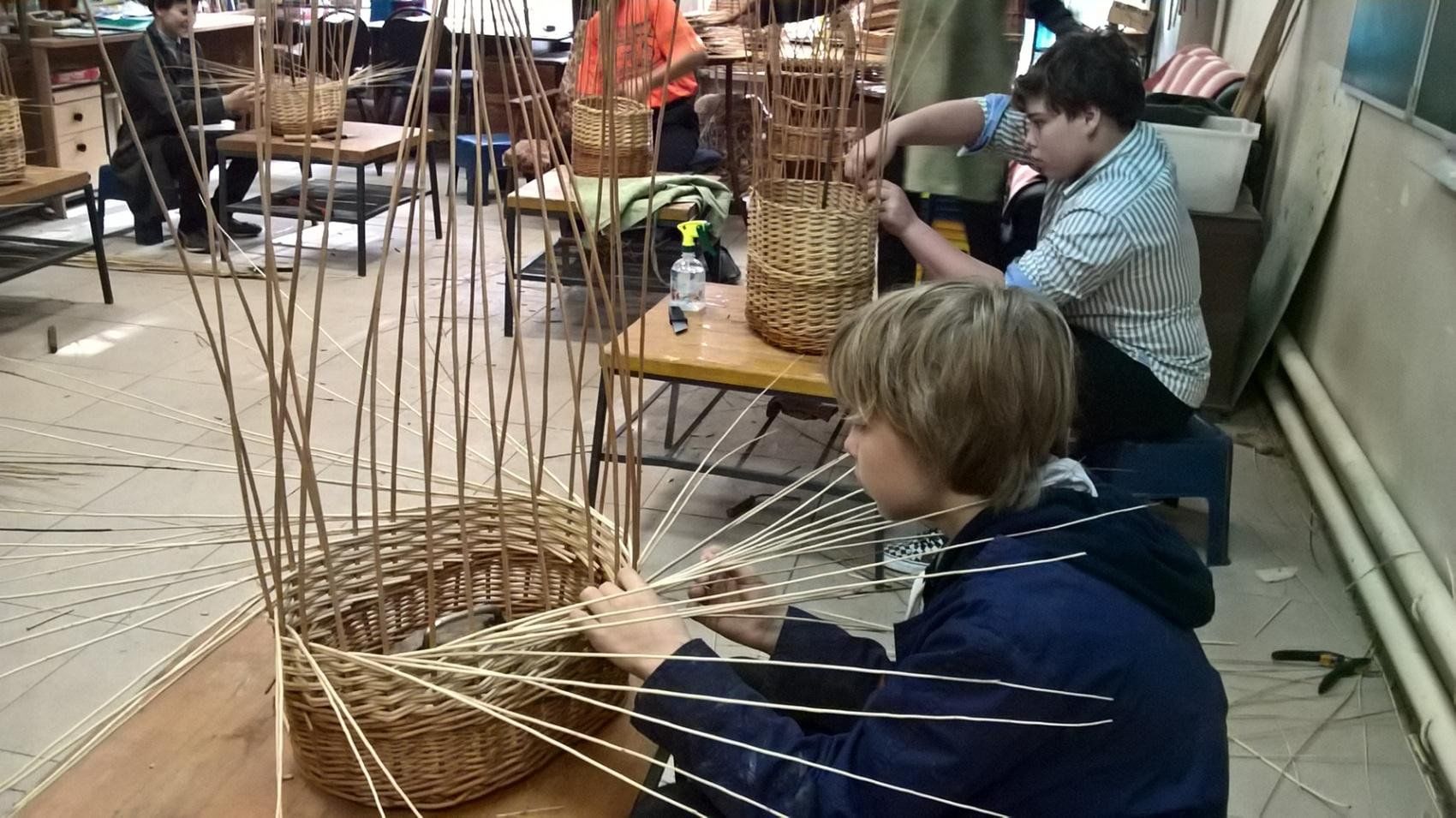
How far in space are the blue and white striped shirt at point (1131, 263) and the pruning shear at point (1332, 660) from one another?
1.59ft

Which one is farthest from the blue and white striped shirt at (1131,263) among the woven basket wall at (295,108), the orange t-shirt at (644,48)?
the woven basket wall at (295,108)

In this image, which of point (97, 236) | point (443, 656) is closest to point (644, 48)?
point (97, 236)

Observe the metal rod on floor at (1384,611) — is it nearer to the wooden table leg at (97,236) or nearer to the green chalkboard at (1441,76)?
the green chalkboard at (1441,76)

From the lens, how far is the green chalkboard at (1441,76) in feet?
7.34

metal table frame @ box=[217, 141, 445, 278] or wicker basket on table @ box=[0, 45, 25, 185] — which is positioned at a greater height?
wicker basket on table @ box=[0, 45, 25, 185]

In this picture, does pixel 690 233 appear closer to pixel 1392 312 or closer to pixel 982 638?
pixel 1392 312

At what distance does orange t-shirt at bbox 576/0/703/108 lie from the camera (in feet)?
11.5

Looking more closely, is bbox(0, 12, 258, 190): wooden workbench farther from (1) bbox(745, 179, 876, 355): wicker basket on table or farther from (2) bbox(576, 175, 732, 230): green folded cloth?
(1) bbox(745, 179, 876, 355): wicker basket on table

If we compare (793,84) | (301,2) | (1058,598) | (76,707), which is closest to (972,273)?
(793,84)

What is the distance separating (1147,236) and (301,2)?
4.65 meters

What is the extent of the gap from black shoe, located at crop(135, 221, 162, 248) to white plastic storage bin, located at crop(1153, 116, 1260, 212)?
3.69 m

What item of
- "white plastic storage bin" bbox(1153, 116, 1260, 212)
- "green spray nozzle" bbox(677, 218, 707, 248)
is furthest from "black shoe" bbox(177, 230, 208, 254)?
"white plastic storage bin" bbox(1153, 116, 1260, 212)

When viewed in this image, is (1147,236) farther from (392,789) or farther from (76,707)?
(76,707)

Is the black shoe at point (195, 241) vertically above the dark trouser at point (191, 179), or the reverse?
the dark trouser at point (191, 179)
